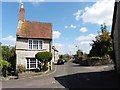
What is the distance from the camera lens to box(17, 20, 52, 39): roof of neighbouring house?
36969mm

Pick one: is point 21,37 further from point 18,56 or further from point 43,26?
point 43,26

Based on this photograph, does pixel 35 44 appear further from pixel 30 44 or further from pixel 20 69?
pixel 20 69

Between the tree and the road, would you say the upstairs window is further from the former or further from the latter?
the road

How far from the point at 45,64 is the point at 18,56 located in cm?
462

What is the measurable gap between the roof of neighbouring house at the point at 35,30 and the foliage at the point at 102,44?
46.3ft

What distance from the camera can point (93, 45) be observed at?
52188 mm

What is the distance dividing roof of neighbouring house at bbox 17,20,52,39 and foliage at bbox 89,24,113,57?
14.1 m

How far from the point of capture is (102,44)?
164 ft

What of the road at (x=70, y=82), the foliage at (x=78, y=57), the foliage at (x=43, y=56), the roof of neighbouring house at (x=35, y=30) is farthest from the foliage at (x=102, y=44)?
the road at (x=70, y=82)

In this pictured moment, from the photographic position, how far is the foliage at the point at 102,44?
4872cm

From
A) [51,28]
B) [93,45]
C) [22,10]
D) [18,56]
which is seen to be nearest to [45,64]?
[18,56]

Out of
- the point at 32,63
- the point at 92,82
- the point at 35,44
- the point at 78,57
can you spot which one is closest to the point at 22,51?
the point at 35,44

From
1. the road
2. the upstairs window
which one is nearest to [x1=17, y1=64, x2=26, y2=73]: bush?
the upstairs window

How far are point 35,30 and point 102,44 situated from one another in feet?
56.8
